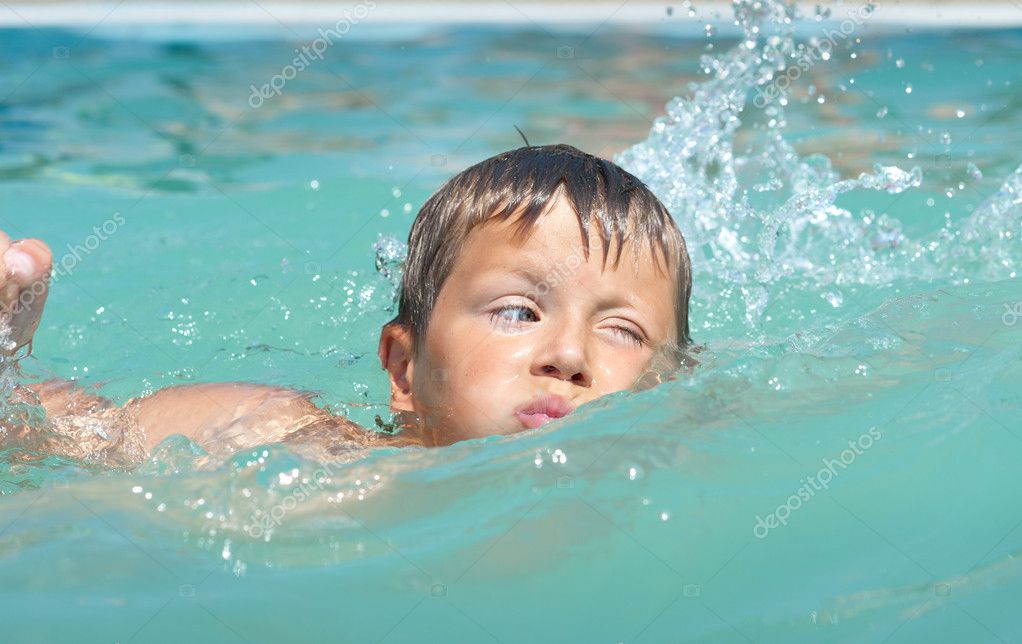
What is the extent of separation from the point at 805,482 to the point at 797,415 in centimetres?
22

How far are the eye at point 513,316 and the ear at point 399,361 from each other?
1.07 feet

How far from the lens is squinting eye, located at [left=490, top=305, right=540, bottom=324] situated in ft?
8.47

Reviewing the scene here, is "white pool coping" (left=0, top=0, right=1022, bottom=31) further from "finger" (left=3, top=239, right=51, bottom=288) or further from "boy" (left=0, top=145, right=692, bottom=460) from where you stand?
"finger" (left=3, top=239, right=51, bottom=288)

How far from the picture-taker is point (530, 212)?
2.71 meters

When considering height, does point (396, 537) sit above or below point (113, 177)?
above

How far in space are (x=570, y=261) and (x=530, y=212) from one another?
17 cm

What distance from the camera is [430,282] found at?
2.85 m

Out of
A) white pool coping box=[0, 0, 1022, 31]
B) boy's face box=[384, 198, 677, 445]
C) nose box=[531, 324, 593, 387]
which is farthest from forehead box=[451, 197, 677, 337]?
white pool coping box=[0, 0, 1022, 31]

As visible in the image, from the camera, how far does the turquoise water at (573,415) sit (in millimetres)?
2016

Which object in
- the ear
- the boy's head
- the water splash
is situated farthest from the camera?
the water splash

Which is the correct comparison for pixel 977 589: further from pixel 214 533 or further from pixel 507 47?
pixel 507 47

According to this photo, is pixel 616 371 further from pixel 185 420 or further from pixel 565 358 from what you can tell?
pixel 185 420

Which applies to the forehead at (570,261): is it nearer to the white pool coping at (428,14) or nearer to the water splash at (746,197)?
the water splash at (746,197)

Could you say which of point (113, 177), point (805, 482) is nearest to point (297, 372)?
point (805, 482)
